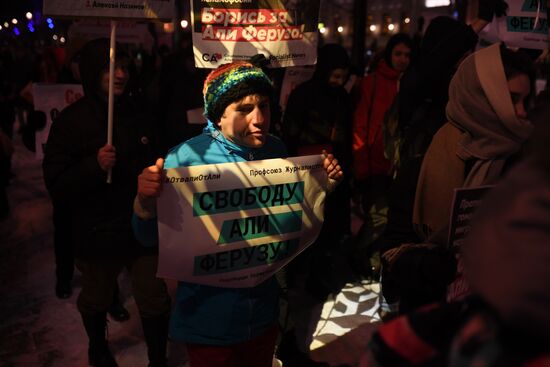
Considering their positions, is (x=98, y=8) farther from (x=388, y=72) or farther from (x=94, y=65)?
(x=388, y=72)

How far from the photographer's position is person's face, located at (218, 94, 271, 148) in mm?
2100

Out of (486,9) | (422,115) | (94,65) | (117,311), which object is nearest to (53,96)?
(94,65)

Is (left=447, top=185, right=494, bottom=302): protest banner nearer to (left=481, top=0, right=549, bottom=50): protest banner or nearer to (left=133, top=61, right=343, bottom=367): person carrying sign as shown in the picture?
(left=133, top=61, right=343, bottom=367): person carrying sign

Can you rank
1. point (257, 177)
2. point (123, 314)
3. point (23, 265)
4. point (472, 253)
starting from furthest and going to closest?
1. point (23, 265)
2. point (123, 314)
3. point (257, 177)
4. point (472, 253)

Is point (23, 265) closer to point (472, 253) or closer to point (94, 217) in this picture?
point (94, 217)

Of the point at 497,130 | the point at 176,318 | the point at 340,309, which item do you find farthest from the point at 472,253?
the point at 340,309

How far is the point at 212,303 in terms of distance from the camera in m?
2.17

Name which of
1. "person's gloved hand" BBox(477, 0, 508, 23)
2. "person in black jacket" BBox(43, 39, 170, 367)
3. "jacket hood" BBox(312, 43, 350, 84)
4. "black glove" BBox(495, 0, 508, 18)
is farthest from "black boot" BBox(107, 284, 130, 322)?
"black glove" BBox(495, 0, 508, 18)

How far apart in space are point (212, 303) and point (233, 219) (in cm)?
37

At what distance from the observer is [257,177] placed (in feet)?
7.06

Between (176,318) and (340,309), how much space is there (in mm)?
2267

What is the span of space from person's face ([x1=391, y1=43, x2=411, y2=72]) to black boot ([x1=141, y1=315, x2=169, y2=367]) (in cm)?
325

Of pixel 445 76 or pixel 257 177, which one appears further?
pixel 445 76

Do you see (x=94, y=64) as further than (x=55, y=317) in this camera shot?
No
